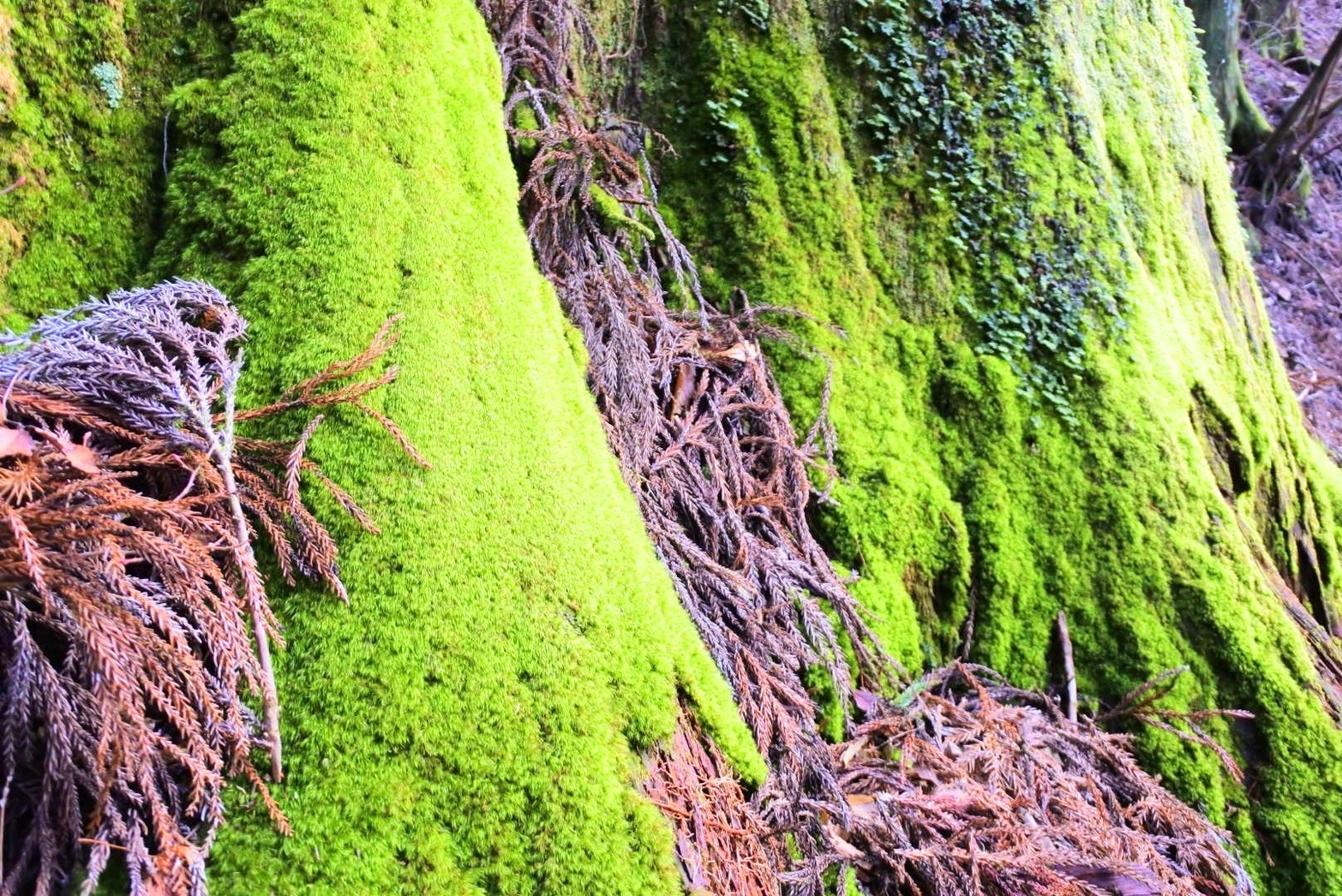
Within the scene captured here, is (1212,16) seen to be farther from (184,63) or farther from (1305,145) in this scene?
(184,63)

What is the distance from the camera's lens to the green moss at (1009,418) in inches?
138

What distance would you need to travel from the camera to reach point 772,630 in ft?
9.20

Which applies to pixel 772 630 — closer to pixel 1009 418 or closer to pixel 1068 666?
pixel 1068 666

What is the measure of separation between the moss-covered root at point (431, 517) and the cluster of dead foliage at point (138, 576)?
0.08 meters

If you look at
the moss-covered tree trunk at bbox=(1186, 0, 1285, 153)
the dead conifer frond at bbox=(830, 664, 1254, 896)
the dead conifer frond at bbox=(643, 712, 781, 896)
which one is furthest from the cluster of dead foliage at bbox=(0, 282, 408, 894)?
the moss-covered tree trunk at bbox=(1186, 0, 1285, 153)

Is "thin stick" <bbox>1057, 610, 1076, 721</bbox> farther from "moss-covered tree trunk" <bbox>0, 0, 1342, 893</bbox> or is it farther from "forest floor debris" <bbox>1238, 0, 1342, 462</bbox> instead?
"forest floor debris" <bbox>1238, 0, 1342, 462</bbox>

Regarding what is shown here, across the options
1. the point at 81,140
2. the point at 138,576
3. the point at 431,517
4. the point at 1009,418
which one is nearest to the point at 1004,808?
the point at 1009,418

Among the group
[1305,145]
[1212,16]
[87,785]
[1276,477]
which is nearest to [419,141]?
[87,785]

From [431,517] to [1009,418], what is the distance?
3.31 metres

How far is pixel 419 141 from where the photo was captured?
2.11m

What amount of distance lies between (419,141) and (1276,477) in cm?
542

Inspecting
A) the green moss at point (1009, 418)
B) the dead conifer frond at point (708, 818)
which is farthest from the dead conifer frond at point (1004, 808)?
the dead conifer frond at point (708, 818)

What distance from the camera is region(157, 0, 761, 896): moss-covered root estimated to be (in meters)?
1.46

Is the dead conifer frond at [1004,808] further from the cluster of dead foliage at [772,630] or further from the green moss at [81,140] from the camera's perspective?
the green moss at [81,140]
